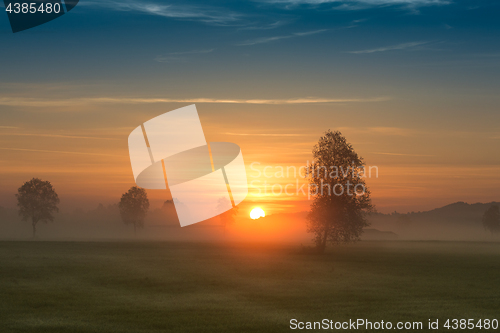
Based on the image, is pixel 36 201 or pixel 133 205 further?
pixel 133 205

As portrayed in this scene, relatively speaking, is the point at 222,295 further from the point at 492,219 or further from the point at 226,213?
the point at 492,219

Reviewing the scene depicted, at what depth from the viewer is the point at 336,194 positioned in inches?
2635

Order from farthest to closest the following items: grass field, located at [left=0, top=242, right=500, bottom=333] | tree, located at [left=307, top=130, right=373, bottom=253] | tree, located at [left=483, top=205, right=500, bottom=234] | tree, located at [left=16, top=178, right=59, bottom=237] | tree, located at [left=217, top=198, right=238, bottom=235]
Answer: tree, located at [left=483, top=205, right=500, bottom=234], tree, located at [left=217, top=198, right=238, bottom=235], tree, located at [left=16, top=178, right=59, bottom=237], tree, located at [left=307, top=130, right=373, bottom=253], grass field, located at [left=0, top=242, right=500, bottom=333]

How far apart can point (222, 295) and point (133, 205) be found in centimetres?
13010

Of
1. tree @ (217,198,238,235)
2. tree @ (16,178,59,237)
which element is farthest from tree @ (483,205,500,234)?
tree @ (16,178,59,237)

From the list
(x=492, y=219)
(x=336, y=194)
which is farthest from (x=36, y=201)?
(x=492, y=219)

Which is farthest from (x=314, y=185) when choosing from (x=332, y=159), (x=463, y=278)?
(x=463, y=278)

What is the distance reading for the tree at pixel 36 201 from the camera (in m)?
125

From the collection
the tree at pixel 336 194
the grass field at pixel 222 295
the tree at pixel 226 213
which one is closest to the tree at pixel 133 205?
the tree at pixel 226 213

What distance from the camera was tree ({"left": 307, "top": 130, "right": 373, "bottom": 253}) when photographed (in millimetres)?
65875

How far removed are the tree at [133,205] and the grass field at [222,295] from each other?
357ft

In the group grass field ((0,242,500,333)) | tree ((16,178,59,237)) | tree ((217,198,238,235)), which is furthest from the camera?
tree ((217,198,238,235))

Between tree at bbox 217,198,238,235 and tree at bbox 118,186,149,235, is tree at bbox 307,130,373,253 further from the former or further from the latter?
tree at bbox 118,186,149,235

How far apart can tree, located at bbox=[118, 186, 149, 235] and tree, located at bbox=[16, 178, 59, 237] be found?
28.1 metres
